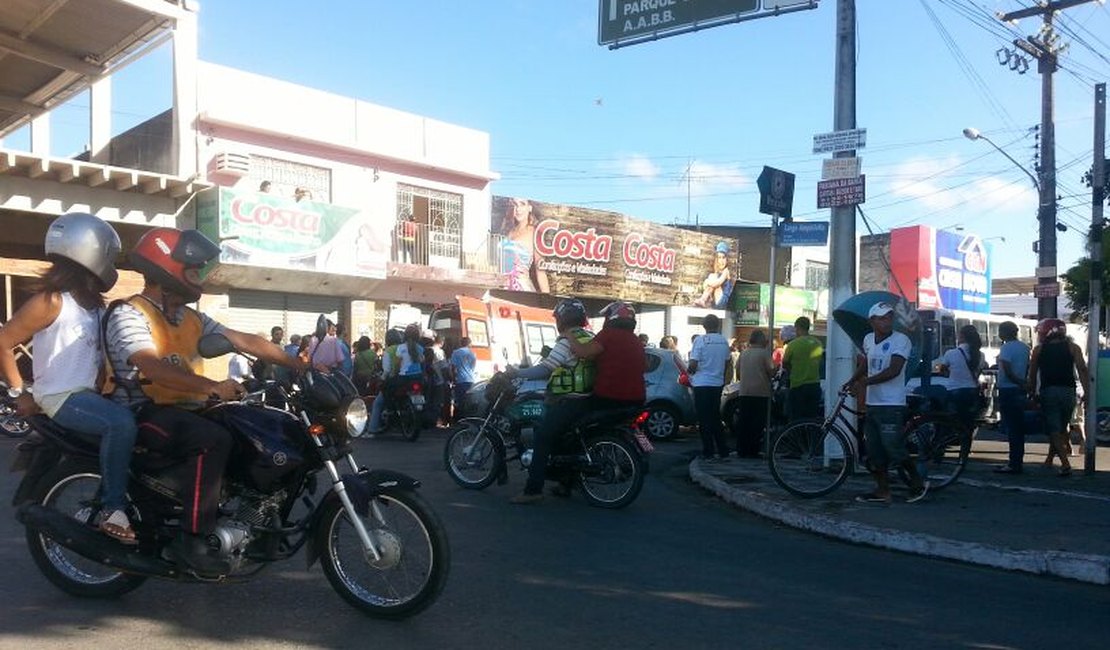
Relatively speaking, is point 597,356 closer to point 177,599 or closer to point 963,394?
point 177,599

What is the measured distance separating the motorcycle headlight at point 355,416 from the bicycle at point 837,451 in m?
4.80

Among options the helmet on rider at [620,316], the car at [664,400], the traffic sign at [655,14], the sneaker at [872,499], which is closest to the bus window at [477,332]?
the car at [664,400]

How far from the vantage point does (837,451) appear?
8102mm

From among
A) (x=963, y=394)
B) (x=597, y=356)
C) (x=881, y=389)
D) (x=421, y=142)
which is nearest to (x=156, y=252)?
(x=597, y=356)

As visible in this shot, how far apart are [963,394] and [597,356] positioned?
18.1ft

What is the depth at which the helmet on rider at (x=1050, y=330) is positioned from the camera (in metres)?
9.75

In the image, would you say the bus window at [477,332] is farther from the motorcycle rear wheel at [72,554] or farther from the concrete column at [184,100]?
the motorcycle rear wheel at [72,554]

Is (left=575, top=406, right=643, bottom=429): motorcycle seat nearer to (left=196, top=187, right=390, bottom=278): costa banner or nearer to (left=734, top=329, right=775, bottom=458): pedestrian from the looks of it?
(left=734, top=329, right=775, bottom=458): pedestrian

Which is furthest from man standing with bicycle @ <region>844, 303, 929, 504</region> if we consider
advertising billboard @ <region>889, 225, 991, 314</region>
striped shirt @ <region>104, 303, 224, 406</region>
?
advertising billboard @ <region>889, 225, 991, 314</region>

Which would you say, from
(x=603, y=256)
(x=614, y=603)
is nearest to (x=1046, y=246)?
(x=603, y=256)

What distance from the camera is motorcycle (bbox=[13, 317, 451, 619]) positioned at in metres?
4.27

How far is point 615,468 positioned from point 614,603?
291 centimetres

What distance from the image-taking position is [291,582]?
509cm

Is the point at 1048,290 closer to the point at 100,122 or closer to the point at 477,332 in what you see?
the point at 477,332
